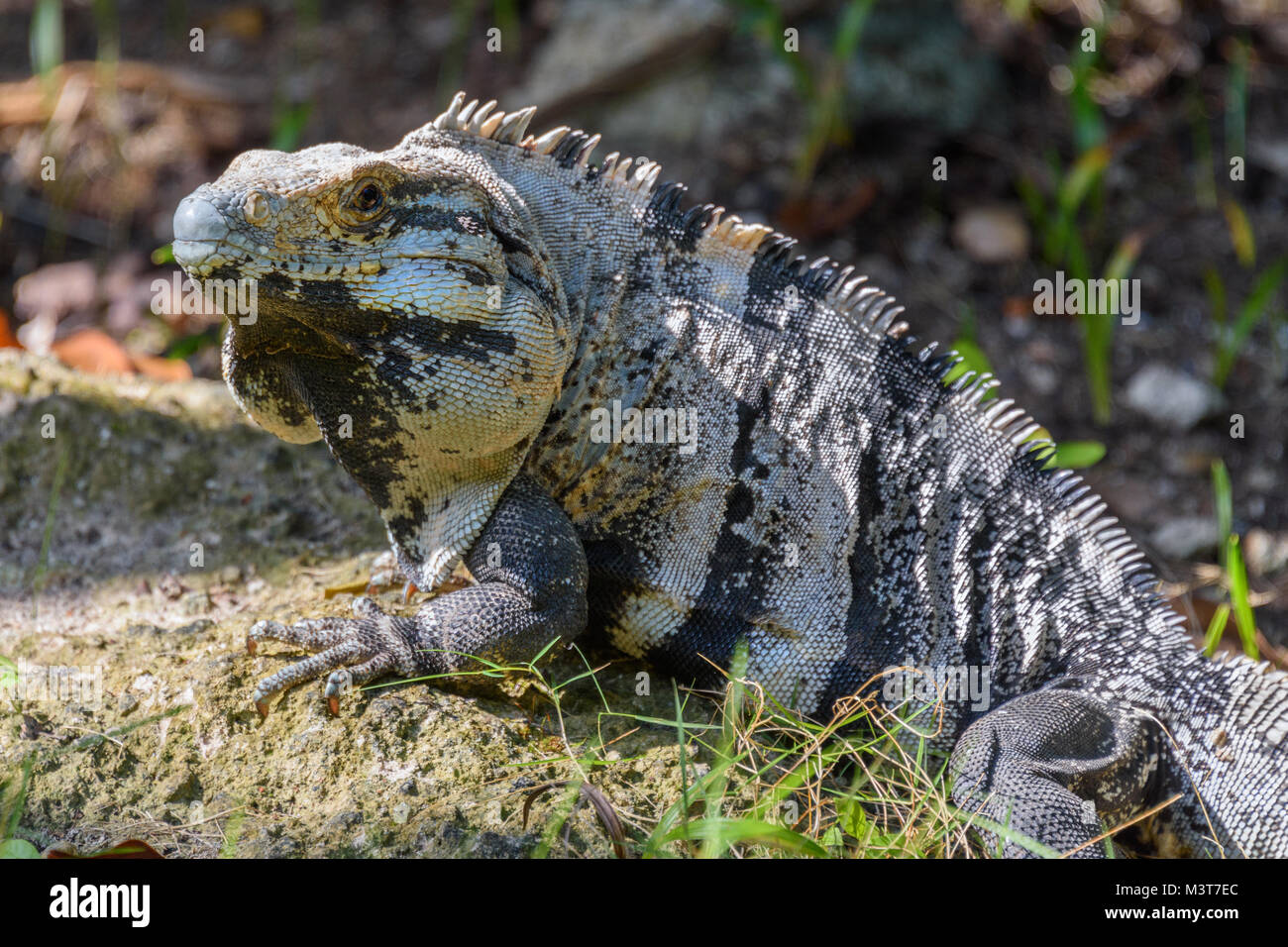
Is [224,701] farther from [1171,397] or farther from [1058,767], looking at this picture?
[1171,397]

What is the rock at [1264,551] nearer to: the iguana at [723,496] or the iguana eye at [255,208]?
the iguana at [723,496]

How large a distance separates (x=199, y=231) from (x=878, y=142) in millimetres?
7172

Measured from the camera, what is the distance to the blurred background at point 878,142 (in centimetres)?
856

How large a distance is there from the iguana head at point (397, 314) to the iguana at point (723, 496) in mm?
14

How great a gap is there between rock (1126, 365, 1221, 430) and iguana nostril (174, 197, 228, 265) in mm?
6658

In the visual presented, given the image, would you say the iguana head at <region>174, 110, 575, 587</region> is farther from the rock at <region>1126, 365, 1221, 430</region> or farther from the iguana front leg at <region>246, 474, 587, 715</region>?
the rock at <region>1126, 365, 1221, 430</region>

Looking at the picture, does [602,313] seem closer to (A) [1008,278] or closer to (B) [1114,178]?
(A) [1008,278]

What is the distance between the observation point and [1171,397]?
8.48 meters

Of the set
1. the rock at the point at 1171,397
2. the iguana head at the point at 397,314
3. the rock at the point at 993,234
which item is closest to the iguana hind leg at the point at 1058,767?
the iguana head at the point at 397,314

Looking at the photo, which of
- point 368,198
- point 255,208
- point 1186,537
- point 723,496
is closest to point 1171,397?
point 1186,537

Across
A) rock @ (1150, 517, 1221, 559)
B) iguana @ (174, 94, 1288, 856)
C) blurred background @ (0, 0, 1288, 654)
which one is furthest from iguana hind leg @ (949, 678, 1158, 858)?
blurred background @ (0, 0, 1288, 654)

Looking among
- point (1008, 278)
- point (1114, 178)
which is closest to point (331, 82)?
point (1008, 278)

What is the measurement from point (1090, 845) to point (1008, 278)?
615cm
